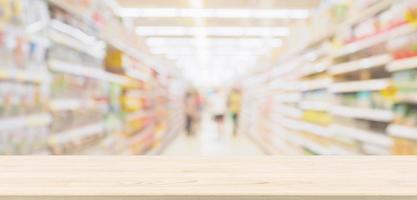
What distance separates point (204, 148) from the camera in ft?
28.0

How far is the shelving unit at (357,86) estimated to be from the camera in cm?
271

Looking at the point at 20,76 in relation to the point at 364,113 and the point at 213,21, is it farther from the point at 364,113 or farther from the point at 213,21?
Answer: the point at 213,21

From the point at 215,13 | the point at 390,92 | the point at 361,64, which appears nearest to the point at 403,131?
the point at 390,92

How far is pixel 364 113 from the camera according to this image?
132 inches

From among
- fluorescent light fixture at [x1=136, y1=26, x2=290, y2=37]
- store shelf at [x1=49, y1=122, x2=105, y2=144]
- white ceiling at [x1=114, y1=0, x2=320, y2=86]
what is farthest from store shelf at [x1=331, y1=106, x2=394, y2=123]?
fluorescent light fixture at [x1=136, y1=26, x2=290, y2=37]

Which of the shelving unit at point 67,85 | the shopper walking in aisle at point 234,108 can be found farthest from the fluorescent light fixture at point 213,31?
the shelving unit at point 67,85

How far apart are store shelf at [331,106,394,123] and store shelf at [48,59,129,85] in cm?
244

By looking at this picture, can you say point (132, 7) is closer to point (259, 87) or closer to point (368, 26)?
point (259, 87)

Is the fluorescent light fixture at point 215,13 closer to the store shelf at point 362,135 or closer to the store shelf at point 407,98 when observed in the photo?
the store shelf at point 362,135

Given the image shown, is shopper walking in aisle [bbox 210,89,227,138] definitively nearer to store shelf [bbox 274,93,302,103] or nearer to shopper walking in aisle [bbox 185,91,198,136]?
shopper walking in aisle [bbox 185,91,198,136]

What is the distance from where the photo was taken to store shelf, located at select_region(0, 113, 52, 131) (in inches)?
80.7

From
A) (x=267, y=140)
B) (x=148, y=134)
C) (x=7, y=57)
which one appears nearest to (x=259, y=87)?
(x=267, y=140)

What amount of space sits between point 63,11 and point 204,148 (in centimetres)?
598

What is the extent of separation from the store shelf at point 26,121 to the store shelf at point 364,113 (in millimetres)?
2438
